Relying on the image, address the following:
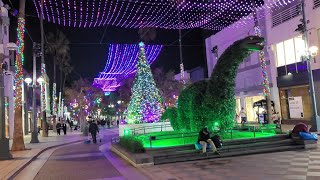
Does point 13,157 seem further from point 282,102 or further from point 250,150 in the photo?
point 282,102

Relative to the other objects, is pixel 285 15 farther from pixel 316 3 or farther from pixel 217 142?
pixel 217 142

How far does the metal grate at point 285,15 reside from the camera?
29984mm

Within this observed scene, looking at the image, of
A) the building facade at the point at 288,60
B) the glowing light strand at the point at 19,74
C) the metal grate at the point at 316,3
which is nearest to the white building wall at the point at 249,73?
the building facade at the point at 288,60

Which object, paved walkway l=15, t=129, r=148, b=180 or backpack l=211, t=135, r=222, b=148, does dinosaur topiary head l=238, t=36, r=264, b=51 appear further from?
paved walkway l=15, t=129, r=148, b=180

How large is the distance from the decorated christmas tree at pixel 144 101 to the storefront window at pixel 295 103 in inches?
467

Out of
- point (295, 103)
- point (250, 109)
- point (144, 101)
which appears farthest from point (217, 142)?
point (250, 109)

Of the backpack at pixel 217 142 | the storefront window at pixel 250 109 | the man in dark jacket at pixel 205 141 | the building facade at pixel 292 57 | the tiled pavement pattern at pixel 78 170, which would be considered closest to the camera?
the tiled pavement pattern at pixel 78 170

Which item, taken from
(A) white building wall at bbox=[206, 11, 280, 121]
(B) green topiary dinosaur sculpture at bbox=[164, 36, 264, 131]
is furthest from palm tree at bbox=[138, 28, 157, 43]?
(B) green topiary dinosaur sculpture at bbox=[164, 36, 264, 131]

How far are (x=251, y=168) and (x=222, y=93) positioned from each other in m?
5.10

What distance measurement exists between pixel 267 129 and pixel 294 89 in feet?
48.4

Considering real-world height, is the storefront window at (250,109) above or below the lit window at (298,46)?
below

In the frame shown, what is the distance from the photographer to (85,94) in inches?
2222

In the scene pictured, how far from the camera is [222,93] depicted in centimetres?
1550

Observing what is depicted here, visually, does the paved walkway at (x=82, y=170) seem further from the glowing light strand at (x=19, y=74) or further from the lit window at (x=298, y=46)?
the lit window at (x=298, y=46)
